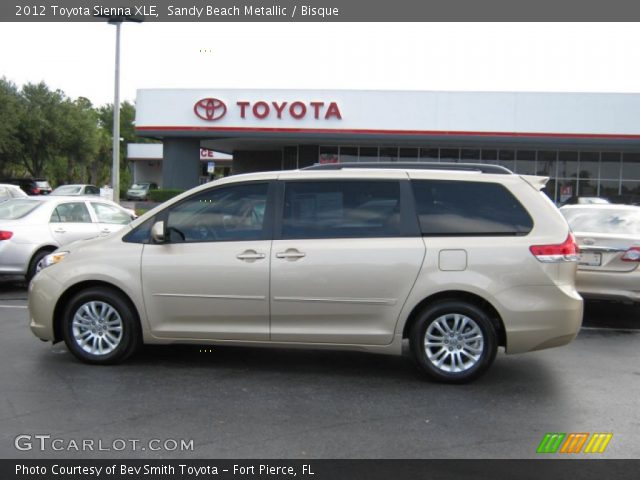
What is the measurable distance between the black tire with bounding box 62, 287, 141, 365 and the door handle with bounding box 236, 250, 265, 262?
1.16 m

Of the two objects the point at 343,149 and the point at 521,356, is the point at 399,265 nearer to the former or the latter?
the point at 521,356

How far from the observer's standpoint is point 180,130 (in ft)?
90.1

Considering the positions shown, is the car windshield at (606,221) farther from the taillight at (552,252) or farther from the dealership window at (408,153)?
the dealership window at (408,153)

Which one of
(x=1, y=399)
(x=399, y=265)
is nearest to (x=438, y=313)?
(x=399, y=265)

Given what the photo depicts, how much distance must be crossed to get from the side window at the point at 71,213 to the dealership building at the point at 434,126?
16.6 m

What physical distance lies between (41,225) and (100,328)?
5069 mm

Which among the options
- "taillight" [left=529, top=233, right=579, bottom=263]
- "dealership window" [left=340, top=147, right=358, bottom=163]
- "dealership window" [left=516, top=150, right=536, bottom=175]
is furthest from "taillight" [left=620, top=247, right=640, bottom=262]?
"dealership window" [left=340, top=147, right=358, bottom=163]

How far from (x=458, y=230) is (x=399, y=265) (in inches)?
24.1

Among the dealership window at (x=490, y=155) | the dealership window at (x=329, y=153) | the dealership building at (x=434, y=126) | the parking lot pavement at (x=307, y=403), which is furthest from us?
the dealership window at (x=329, y=153)

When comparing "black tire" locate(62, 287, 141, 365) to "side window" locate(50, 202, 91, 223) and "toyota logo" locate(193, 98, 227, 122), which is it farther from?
"toyota logo" locate(193, 98, 227, 122)

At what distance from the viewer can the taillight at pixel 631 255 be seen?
785 centimetres

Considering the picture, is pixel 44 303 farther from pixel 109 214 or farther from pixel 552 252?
pixel 109 214

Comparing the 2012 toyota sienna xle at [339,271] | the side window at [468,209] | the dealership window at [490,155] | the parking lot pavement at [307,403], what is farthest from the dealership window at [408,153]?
the side window at [468,209]
